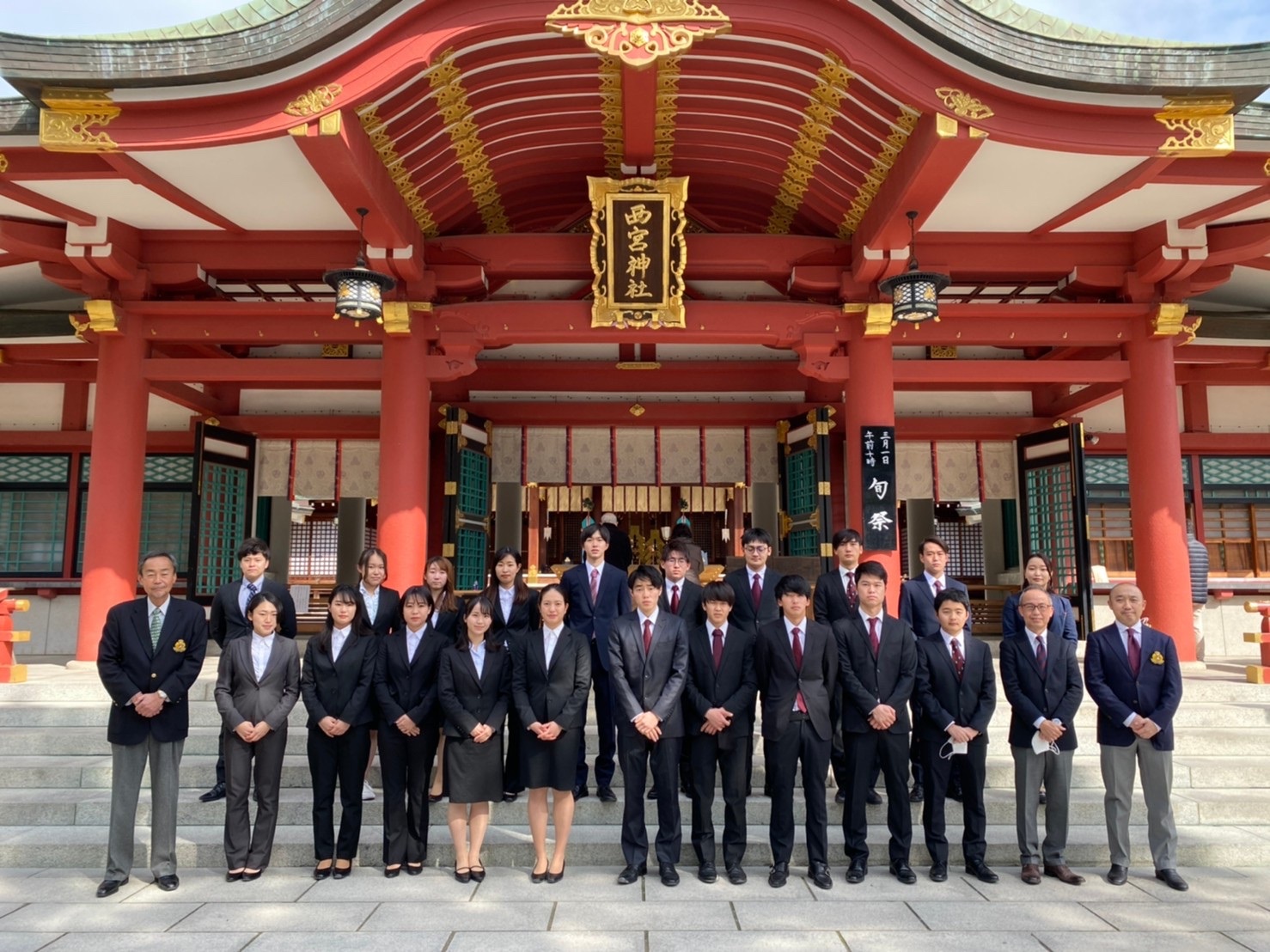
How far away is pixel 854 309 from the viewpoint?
8070mm

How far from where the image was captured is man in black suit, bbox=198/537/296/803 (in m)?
5.16

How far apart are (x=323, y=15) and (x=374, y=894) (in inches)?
211

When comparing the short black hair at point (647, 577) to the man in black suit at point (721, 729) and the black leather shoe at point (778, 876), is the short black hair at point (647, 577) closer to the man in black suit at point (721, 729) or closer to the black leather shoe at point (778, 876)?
the man in black suit at point (721, 729)

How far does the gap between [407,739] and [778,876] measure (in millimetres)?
2011

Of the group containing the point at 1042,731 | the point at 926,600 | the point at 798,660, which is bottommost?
the point at 1042,731

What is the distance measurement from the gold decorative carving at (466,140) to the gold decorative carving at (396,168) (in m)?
0.45

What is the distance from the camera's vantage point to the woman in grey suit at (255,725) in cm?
446

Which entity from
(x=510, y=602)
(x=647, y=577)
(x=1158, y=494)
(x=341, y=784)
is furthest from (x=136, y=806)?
(x=1158, y=494)

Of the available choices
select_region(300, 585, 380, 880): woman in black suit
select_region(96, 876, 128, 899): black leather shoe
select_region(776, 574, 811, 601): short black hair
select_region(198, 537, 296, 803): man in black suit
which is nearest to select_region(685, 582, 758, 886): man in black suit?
select_region(776, 574, 811, 601): short black hair

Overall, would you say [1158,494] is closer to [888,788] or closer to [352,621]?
[888,788]

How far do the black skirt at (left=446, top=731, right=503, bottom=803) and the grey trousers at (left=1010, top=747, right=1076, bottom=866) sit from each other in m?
2.70

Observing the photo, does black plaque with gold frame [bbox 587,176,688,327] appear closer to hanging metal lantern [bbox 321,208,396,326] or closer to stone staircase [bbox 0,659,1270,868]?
hanging metal lantern [bbox 321,208,396,326]

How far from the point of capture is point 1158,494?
314 inches

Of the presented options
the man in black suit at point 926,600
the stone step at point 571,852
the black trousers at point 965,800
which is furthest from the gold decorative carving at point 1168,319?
the black trousers at point 965,800
